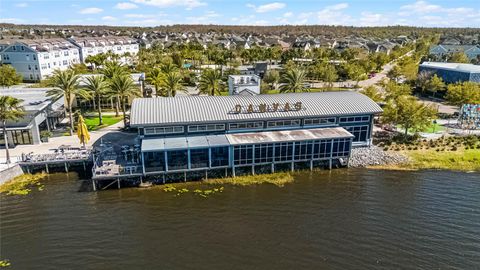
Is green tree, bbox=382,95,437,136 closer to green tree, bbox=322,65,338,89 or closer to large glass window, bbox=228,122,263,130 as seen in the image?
large glass window, bbox=228,122,263,130

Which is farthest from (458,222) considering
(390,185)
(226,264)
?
(226,264)

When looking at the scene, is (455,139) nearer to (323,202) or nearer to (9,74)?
(323,202)

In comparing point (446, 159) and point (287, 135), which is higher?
point (287, 135)

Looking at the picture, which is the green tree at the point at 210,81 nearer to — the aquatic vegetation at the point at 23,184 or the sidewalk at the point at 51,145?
the sidewalk at the point at 51,145

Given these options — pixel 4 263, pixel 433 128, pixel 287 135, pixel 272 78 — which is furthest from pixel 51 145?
pixel 433 128

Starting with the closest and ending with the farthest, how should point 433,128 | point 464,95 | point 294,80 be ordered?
point 433,128, point 294,80, point 464,95

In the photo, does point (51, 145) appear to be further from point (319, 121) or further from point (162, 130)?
point (319, 121)
